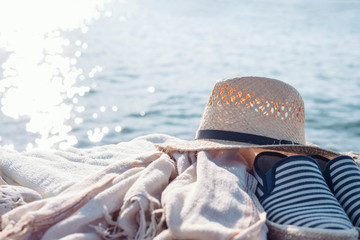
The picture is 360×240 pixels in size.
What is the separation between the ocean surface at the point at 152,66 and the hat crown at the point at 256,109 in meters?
3.04

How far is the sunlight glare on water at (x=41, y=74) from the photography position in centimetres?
497

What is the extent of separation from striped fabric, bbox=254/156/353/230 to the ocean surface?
3.30 metres

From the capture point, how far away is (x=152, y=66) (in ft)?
27.5

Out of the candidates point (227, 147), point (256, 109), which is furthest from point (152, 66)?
point (227, 147)

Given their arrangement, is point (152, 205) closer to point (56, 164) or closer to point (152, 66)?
point (56, 164)

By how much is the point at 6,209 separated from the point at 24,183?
0.33m

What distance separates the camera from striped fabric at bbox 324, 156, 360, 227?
1.36 m

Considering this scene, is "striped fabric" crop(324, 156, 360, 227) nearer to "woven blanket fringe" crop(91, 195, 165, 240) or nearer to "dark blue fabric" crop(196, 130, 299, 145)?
"dark blue fabric" crop(196, 130, 299, 145)

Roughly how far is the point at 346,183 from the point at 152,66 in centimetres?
709

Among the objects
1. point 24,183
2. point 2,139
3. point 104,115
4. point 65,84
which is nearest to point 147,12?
point 65,84

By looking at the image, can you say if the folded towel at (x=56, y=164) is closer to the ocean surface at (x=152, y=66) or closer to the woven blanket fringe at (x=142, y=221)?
the woven blanket fringe at (x=142, y=221)

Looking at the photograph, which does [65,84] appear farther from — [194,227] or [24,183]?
[194,227]

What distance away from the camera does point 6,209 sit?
135cm

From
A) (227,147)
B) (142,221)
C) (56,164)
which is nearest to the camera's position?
(142,221)
